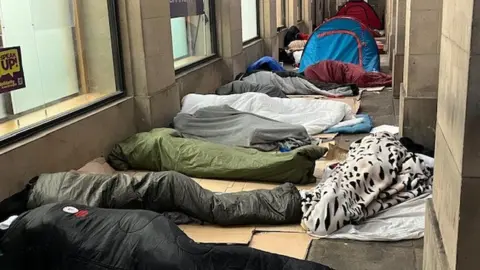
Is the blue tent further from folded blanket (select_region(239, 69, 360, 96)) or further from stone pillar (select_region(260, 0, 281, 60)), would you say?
stone pillar (select_region(260, 0, 281, 60))

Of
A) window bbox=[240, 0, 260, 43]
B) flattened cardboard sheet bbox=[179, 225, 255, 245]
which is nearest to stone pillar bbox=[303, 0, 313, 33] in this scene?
window bbox=[240, 0, 260, 43]

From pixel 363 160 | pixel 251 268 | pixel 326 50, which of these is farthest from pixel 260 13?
pixel 251 268

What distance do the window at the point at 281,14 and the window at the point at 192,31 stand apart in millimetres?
5664

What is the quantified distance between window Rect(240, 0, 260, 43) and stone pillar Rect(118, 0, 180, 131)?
4.59 metres

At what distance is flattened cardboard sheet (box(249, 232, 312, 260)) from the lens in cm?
333

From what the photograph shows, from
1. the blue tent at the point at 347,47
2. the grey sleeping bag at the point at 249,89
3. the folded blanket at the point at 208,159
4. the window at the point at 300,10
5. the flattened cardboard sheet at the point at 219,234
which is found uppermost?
the window at the point at 300,10

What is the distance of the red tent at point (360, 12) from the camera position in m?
16.5

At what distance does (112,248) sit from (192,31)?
16.6 ft

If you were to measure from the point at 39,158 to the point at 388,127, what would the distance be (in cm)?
338

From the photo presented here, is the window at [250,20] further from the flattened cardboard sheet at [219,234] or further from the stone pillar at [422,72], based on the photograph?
the flattened cardboard sheet at [219,234]

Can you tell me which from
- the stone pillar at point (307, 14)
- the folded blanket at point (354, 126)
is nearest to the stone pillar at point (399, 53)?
the folded blanket at point (354, 126)

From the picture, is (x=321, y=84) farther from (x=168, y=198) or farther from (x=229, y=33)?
(x=168, y=198)

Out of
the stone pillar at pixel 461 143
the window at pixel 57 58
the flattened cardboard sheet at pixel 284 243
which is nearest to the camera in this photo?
the stone pillar at pixel 461 143

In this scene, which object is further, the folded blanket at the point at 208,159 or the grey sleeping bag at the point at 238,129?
the grey sleeping bag at the point at 238,129
